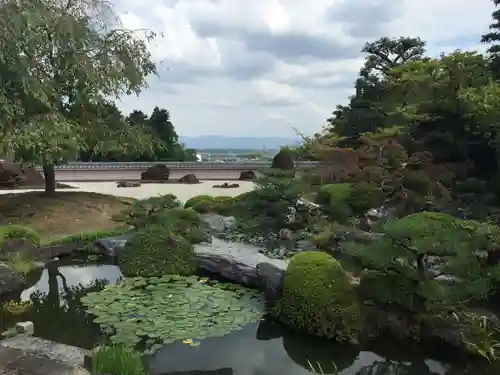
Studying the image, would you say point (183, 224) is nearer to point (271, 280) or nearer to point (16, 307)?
point (271, 280)

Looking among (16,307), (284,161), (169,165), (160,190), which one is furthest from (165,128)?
(16,307)

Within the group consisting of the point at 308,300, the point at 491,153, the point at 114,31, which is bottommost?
the point at 308,300

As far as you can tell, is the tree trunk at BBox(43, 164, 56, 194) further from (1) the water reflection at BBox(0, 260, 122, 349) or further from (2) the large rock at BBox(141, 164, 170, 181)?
(2) the large rock at BBox(141, 164, 170, 181)

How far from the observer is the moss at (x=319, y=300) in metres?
5.15

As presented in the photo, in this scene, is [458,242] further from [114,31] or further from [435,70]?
[114,31]

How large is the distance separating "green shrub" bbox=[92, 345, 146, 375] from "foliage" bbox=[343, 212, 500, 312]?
2.74 m

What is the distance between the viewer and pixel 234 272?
22.7ft

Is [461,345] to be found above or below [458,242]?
below

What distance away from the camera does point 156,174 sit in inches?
899

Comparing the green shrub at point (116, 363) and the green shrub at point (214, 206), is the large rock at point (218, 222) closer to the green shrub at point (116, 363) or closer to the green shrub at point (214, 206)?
the green shrub at point (214, 206)

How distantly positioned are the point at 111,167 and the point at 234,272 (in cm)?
1954

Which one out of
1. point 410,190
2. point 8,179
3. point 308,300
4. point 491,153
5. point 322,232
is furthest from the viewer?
point 8,179

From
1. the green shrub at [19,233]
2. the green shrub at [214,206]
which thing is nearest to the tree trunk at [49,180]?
the green shrub at [214,206]

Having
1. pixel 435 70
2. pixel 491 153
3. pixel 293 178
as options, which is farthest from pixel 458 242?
pixel 435 70
